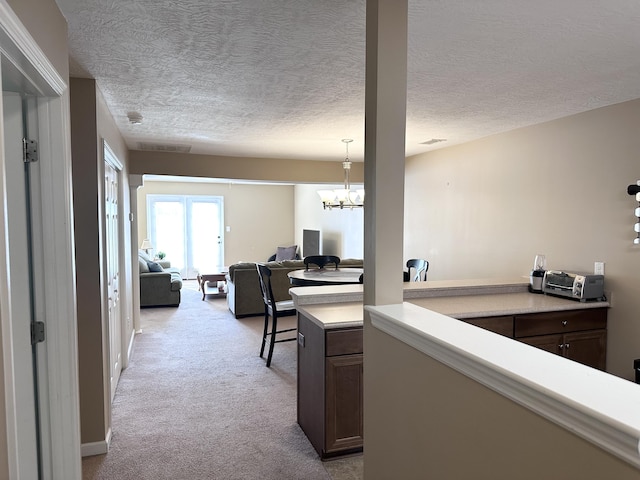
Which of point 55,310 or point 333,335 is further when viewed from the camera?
point 333,335

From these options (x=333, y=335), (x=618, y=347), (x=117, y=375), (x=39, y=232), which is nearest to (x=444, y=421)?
(x=333, y=335)

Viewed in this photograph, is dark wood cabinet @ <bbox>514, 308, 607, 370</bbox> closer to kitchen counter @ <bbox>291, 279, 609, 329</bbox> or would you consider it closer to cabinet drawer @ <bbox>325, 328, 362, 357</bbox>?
kitchen counter @ <bbox>291, 279, 609, 329</bbox>

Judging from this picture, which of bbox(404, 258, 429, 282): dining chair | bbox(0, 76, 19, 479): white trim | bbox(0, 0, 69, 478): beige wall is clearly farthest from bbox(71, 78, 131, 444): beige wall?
bbox(404, 258, 429, 282): dining chair

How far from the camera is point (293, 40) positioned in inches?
79.0

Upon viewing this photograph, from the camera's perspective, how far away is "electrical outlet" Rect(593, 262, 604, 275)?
3.28 meters

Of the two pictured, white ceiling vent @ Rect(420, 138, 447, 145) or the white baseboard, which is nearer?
the white baseboard

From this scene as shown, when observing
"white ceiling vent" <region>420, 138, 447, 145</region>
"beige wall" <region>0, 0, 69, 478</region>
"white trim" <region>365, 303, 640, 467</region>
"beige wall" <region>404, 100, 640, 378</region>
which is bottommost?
"white trim" <region>365, 303, 640, 467</region>

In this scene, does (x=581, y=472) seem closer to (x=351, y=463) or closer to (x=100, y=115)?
(x=351, y=463)

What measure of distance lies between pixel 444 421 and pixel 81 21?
2.11m

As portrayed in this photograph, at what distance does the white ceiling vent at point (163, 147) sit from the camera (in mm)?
4855

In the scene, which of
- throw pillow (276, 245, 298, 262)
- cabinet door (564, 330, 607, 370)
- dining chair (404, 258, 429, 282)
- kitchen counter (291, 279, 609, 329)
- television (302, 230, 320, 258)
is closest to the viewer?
kitchen counter (291, 279, 609, 329)

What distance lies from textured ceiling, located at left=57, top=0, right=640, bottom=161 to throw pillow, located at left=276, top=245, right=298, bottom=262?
6.16 metres

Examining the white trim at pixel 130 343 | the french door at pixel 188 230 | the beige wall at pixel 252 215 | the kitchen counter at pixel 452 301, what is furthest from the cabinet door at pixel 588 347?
the beige wall at pixel 252 215

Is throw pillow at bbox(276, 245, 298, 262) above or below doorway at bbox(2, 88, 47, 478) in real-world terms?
below
